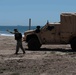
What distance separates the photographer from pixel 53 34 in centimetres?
2634

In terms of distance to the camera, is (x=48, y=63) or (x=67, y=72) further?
(x=48, y=63)

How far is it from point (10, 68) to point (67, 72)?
2722 millimetres

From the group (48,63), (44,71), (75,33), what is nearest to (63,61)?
(48,63)

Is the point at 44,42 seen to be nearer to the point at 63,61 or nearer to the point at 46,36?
the point at 46,36

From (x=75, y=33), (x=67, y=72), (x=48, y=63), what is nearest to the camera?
(x=67, y=72)

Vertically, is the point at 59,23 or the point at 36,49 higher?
the point at 59,23

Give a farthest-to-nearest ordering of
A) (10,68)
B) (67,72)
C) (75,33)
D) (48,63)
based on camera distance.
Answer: (75,33) < (48,63) < (10,68) < (67,72)

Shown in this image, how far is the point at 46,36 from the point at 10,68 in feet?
34.4

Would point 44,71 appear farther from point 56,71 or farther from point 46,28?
point 46,28

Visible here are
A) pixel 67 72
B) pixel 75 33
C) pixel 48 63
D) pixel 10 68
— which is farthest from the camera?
pixel 75 33

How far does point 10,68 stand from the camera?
1633 cm

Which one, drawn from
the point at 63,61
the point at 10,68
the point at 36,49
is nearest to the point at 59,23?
the point at 36,49

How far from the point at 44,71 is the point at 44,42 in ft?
36.8

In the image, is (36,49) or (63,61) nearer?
(63,61)
